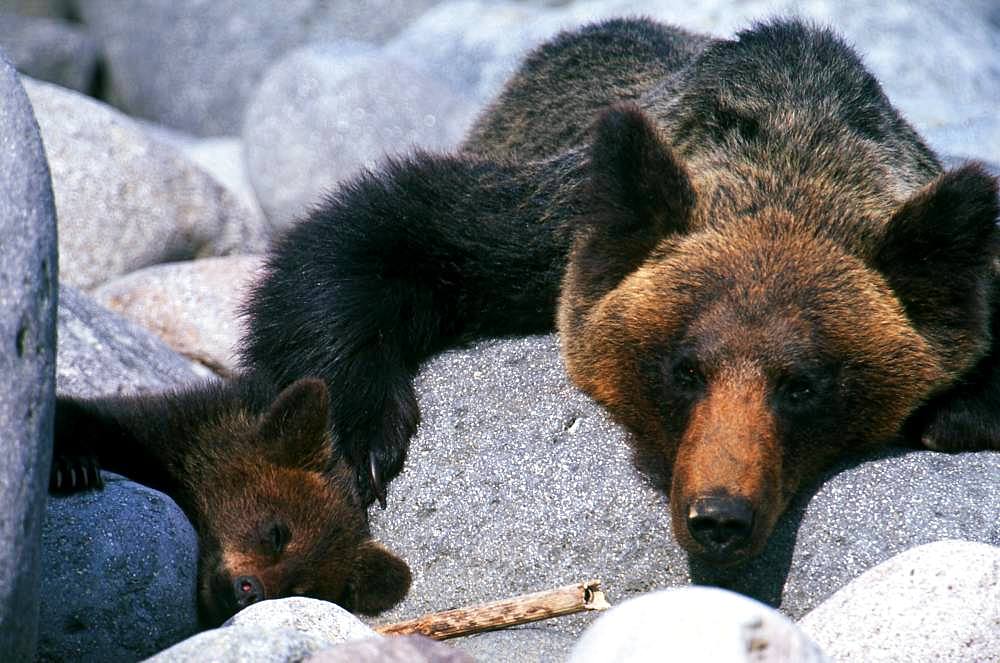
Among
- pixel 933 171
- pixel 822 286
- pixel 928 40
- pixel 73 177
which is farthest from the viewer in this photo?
pixel 928 40

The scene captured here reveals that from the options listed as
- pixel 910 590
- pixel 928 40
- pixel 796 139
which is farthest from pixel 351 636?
pixel 928 40

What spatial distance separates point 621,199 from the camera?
18.0ft

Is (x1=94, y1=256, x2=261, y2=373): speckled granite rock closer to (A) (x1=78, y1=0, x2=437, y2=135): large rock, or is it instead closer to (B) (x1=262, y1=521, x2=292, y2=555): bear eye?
(B) (x1=262, y1=521, x2=292, y2=555): bear eye

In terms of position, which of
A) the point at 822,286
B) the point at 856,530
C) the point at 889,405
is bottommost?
the point at 856,530

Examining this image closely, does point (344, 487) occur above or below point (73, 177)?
above

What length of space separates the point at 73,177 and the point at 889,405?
6.93 metres

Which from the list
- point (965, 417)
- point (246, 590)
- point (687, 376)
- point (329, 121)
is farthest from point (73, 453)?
point (329, 121)

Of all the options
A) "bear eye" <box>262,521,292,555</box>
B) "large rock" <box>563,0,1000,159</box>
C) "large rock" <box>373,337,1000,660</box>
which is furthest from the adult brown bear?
Answer: "large rock" <box>563,0,1000,159</box>

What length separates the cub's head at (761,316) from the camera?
496 centimetres

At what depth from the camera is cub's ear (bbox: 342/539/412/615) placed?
5.60 m

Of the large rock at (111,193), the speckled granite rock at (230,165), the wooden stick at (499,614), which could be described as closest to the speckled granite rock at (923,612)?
the wooden stick at (499,614)

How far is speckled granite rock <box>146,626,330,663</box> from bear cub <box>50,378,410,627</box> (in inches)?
62.2

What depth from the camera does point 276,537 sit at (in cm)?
579

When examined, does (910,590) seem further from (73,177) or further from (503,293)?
(73,177)
